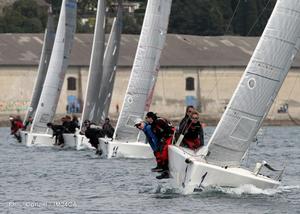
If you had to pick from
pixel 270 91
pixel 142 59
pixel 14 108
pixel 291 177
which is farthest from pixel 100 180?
pixel 14 108

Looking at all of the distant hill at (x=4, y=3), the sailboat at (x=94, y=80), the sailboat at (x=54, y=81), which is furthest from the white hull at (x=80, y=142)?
the distant hill at (x=4, y=3)

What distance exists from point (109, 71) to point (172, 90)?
35.1 meters

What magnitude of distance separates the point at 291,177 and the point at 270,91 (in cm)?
450

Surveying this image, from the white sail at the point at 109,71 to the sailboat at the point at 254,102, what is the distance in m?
16.8

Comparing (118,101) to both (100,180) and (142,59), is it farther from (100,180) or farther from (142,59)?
(100,180)

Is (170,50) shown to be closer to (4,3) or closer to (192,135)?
(4,3)

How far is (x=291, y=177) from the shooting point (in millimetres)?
23828

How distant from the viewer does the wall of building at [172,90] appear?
68875mm

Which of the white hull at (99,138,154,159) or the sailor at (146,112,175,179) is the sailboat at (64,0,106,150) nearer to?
the white hull at (99,138,154,159)

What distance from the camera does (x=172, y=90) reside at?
238ft

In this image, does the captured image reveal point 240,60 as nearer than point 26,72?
No

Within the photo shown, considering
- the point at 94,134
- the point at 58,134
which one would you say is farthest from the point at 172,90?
the point at 94,134

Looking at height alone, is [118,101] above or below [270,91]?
below

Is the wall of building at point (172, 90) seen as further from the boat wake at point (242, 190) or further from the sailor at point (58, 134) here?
the boat wake at point (242, 190)
